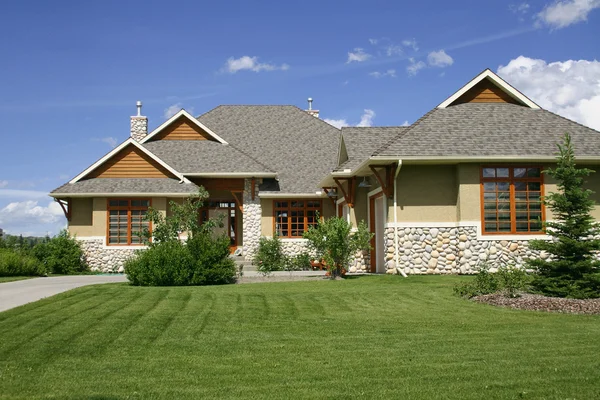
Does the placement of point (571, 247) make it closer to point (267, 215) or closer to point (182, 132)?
point (267, 215)

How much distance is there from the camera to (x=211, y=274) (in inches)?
665

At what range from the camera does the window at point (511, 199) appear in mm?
18156

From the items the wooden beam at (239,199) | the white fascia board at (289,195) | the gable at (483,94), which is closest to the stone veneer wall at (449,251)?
Answer: the gable at (483,94)

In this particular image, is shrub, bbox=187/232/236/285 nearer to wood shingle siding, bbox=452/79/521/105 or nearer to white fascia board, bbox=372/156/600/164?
white fascia board, bbox=372/156/600/164

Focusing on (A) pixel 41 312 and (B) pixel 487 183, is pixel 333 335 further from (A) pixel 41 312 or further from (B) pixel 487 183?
(B) pixel 487 183

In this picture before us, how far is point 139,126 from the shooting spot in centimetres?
2906

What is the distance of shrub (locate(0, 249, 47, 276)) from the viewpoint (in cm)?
2095

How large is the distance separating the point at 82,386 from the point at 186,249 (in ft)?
36.7

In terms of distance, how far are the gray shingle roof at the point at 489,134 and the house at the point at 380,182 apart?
41 mm

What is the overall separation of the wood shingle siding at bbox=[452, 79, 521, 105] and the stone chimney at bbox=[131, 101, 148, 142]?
15.1 m

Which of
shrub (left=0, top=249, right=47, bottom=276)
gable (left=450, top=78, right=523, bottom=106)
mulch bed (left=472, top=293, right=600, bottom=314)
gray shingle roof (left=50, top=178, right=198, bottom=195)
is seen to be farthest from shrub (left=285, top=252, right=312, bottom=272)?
mulch bed (left=472, top=293, right=600, bottom=314)

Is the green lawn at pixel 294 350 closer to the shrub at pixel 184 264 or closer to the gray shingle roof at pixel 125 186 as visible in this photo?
the shrub at pixel 184 264

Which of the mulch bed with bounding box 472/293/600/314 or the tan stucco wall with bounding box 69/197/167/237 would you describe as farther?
the tan stucco wall with bounding box 69/197/167/237

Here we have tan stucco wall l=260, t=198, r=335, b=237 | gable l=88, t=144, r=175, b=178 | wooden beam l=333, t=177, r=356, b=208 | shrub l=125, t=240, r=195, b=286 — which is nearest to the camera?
shrub l=125, t=240, r=195, b=286
